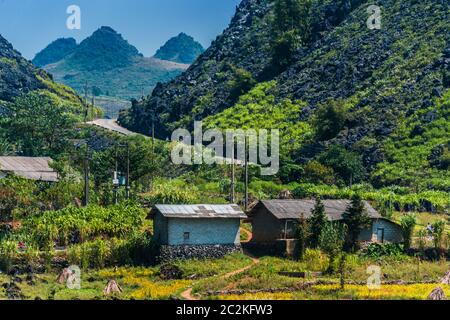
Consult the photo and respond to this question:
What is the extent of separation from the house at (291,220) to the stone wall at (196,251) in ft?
9.80

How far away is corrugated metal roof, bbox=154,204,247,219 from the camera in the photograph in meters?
48.8

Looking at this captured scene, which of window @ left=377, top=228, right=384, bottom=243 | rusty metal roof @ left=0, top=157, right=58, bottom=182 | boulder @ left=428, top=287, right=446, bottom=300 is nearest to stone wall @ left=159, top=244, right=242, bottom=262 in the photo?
window @ left=377, top=228, right=384, bottom=243

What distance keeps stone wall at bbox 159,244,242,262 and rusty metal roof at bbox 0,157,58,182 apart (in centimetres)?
2251

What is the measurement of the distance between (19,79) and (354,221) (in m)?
110

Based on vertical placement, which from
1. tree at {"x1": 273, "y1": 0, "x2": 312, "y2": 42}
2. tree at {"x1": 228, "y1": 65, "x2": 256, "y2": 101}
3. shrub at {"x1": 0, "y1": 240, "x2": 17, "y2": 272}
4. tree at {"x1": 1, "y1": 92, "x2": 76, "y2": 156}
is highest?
tree at {"x1": 273, "y1": 0, "x2": 312, "y2": 42}

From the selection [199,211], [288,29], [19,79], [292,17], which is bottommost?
[199,211]

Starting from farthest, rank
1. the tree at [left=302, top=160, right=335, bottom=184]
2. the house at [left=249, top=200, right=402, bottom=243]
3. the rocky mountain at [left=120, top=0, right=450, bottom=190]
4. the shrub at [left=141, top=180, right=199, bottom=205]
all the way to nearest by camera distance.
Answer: the rocky mountain at [left=120, top=0, right=450, bottom=190]
the tree at [left=302, top=160, right=335, bottom=184]
the shrub at [left=141, top=180, right=199, bottom=205]
the house at [left=249, top=200, right=402, bottom=243]

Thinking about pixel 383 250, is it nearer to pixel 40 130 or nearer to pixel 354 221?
pixel 354 221

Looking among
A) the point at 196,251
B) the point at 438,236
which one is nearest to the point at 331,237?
the point at 438,236

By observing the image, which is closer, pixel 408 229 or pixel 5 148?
pixel 408 229

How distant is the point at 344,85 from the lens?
10581cm

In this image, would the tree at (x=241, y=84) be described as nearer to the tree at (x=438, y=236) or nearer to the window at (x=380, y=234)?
the window at (x=380, y=234)

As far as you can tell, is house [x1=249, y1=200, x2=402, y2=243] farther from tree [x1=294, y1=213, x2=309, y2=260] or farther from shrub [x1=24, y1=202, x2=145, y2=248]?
shrub [x1=24, y1=202, x2=145, y2=248]
